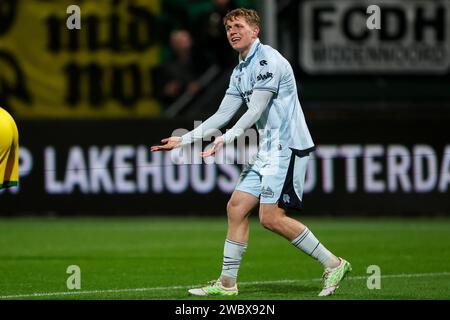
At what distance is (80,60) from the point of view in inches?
827

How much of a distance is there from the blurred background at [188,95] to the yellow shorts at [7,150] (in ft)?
25.6

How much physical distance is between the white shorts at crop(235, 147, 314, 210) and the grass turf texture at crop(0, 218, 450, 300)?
846 mm

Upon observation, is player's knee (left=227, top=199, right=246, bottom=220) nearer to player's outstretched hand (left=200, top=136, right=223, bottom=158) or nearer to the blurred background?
player's outstretched hand (left=200, top=136, right=223, bottom=158)

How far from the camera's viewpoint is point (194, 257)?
13859mm

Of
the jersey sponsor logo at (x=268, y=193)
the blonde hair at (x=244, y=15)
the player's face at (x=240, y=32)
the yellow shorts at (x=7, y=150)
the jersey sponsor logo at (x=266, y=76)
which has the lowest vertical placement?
the jersey sponsor logo at (x=268, y=193)

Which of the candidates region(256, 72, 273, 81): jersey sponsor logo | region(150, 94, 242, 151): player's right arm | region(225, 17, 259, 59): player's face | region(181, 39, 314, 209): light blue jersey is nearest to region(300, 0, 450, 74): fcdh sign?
region(150, 94, 242, 151): player's right arm

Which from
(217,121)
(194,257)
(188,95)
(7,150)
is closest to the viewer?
(7,150)

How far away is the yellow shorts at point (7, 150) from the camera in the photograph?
10.4 metres

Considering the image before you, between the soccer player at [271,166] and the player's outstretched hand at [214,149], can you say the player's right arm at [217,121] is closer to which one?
the soccer player at [271,166]

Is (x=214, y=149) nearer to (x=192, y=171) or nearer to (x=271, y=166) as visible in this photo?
(x=271, y=166)

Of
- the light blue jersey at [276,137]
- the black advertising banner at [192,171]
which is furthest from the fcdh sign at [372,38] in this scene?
the light blue jersey at [276,137]

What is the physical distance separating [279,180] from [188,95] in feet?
34.8

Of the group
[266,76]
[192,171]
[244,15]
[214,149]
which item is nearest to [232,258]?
[214,149]
